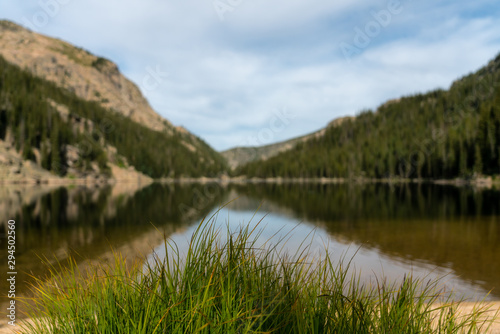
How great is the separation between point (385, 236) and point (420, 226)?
5.09m

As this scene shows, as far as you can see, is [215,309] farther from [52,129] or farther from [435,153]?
[435,153]

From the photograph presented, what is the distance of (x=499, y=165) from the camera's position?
290 feet

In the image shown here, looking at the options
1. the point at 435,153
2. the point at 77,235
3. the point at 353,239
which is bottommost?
the point at 353,239

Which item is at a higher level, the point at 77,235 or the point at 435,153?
the point at 435,153

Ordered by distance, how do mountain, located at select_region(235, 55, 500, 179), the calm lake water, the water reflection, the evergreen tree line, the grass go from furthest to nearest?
the evergreen tree line < mountain, located at select_region(235, 55, 500, 179) < the water reflection < the calm lake water < the grass

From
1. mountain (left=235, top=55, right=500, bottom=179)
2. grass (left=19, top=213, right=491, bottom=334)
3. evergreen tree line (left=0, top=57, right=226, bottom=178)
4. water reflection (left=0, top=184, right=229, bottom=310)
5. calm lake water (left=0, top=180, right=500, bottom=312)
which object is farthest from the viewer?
evergreen tree line (left=0, top=57, right=226, bottom=178)

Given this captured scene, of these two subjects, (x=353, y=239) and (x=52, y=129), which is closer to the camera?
(x=353, y=239)

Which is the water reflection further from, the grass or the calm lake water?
the grass

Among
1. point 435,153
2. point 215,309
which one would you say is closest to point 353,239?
point 215,309

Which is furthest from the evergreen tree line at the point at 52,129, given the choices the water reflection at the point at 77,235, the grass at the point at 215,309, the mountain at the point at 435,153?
the grass at the point at 215,309

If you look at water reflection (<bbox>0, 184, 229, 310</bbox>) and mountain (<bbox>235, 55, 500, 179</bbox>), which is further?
mountain (<bbox>235, 55, 500, 179</bbox>)

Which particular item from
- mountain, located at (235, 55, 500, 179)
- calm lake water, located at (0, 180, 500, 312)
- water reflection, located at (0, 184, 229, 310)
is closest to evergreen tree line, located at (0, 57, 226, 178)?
water reflection, located at (0, 184, 229, 310)

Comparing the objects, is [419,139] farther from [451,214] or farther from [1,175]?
[1,175]

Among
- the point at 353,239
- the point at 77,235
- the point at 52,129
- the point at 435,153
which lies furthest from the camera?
the point at 435,153
